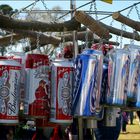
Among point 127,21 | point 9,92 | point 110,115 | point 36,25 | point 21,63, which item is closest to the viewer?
point 9,92

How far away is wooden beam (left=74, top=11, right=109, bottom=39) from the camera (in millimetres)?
2983

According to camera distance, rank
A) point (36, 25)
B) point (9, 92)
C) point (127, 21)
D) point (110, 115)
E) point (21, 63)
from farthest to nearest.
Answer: point (36, 25) < point (127, 21) < point (110, 115) < point (21, 63) < point (9, 92)

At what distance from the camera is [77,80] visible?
2.93m

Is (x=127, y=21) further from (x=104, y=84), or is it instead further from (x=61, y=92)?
(x=61, y=92)

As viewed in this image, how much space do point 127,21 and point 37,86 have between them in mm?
1022

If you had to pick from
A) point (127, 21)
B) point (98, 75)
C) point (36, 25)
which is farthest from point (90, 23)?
point (36, 25)

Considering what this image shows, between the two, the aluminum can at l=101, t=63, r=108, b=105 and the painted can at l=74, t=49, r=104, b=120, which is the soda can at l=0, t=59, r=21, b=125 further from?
the aluminum can at l=101, t=63, r=108, b=105

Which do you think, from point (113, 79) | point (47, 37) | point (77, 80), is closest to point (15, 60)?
point (77, 80)

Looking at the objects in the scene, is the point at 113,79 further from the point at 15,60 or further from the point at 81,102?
the point at 15,60

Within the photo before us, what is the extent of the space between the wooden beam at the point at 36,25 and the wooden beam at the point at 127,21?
1.72 ft

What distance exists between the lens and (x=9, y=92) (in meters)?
2.83

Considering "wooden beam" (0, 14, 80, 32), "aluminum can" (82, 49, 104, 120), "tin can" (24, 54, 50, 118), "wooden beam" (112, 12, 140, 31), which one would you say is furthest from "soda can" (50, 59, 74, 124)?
"wooden beam" (0, 14, 80, 32)

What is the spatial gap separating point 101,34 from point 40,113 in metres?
0.75

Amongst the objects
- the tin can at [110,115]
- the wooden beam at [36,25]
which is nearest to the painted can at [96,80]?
the tin can at [110,115]
